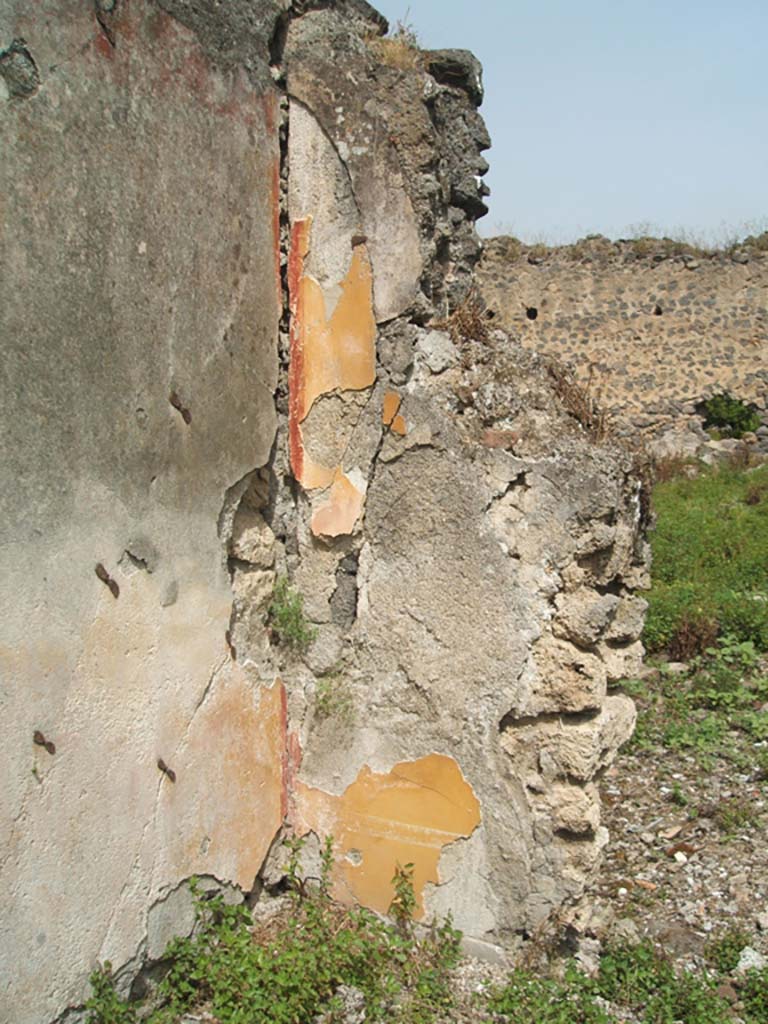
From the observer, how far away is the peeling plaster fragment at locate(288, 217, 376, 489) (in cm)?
309

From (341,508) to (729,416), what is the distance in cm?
1274

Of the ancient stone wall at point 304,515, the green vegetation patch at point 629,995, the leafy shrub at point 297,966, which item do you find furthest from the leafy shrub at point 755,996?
the leafy shrub at point 297,966

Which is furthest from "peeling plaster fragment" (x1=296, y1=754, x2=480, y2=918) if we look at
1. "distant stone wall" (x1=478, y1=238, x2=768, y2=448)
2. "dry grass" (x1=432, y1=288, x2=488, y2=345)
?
"distant stone wall" (x1=478, y1=238, x2=768, y2=448)

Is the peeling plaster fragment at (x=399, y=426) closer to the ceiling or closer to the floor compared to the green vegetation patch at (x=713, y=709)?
closer to the ceiling

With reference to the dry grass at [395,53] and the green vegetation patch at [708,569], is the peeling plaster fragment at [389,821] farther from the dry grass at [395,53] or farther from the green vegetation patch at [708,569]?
the green vegetation patch at [708,569]

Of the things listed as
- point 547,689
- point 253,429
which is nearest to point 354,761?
point 547,689

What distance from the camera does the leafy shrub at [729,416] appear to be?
571 inches

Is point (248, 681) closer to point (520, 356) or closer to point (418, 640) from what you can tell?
point (418, 640)

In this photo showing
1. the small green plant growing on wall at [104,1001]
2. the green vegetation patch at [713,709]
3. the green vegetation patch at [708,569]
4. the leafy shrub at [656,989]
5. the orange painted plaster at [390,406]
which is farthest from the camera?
the green vegetation patch at [708,569]

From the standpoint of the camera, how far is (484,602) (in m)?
3.02

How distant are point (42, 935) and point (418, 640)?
54.1 inches

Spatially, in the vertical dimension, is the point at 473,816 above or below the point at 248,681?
below

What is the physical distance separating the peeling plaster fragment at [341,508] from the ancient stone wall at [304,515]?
0.01 m

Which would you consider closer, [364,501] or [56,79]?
[56,79]
